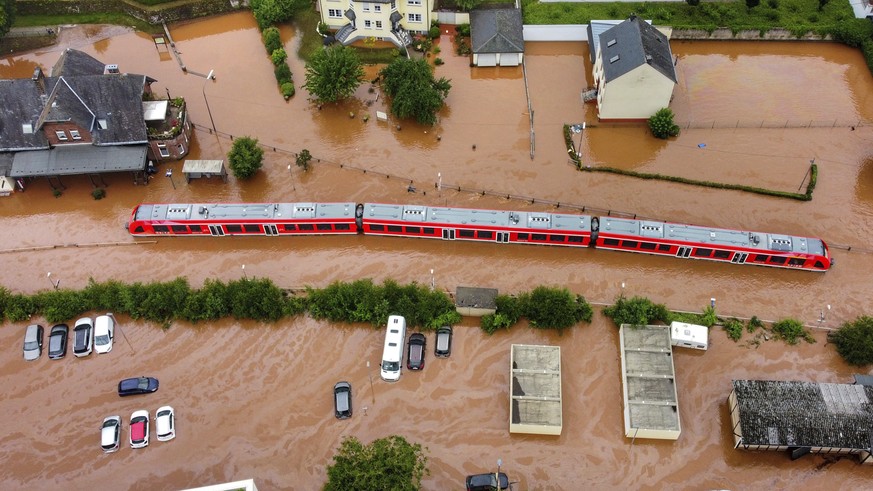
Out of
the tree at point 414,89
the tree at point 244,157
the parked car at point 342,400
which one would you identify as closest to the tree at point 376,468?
the parked car at point 342,400

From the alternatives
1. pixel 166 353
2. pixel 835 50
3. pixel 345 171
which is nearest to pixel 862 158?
pixel 835 50

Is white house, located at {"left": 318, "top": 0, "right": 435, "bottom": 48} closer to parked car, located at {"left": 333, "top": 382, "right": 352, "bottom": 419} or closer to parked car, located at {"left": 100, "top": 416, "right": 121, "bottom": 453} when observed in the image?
parked car, located at {"left": 333, "top": 382, "right": 352, "bottom": 419}

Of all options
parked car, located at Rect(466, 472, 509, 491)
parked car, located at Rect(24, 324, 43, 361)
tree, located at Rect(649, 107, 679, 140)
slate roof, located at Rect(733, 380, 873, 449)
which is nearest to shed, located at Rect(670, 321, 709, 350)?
slate roof, located at Rect(733, 380, 873, 449)

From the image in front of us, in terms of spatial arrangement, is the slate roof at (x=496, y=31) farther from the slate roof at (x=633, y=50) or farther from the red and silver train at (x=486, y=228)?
the red and silver train at (x=486, y=228)

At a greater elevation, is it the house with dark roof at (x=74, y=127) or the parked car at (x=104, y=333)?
the house with dark roof at (x=74, y=127)

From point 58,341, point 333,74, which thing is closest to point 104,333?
point 58,341

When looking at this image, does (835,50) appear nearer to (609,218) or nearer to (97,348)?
(609,218)

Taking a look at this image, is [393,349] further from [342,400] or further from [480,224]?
[480,224]
